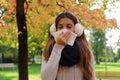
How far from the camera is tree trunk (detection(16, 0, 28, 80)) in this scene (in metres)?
8.42

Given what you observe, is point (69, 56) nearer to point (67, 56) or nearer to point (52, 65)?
point (67, 56)

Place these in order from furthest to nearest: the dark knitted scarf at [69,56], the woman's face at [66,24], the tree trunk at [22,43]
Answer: the tree trunk at [22,43]
the woman's face at [66,24]
the dark knitted scarf at [69,56]

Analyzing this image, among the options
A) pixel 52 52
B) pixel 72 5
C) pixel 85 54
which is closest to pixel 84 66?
pixel 85 54

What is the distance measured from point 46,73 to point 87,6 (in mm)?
6126

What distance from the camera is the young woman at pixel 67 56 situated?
2689mm

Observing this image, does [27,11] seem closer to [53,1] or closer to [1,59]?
[53,1]

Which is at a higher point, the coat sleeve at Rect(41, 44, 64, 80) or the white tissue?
the white tissue

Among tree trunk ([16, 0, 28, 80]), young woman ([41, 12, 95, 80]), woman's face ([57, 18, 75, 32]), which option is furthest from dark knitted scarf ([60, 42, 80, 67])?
tree trunk ([16, 0, 28, 80])

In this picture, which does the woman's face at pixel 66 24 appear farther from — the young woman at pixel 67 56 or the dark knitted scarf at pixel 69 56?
the dark knitted scarf at pixel 69 56

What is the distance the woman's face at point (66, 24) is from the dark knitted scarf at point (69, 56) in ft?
0.53

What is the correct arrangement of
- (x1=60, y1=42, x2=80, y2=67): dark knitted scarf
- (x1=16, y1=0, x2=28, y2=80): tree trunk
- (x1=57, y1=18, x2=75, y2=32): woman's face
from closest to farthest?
(x1=60, y1=42, x2=80, y2=67): dark knitted scarf < (x1=57, y1=18, x2=75, y2=32): woman's face < (x1=16, y1=0, x2=28, y2=80): tree trunk

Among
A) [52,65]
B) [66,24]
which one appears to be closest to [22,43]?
[66,24]

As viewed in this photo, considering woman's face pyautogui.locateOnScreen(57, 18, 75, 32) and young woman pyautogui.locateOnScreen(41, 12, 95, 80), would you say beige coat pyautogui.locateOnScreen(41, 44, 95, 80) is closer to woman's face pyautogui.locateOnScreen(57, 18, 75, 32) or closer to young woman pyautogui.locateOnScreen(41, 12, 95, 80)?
young woman pyautogui.locateOnScreen(41, 12, 95, 80)

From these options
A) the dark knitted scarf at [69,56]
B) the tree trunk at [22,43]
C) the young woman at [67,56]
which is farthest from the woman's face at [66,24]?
the tree trunk at [22,43]
